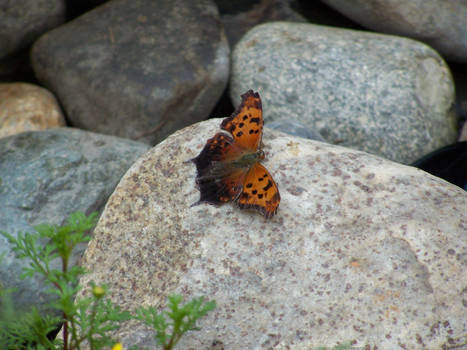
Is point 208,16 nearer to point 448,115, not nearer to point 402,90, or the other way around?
point 402,90

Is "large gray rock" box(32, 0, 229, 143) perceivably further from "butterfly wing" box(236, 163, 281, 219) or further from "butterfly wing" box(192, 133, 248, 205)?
"butterfly wing" box(236, 163, 281, 219)

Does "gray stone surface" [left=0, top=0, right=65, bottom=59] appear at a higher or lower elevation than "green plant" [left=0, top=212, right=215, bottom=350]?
lower

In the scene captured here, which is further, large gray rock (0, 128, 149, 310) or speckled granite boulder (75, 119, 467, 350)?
large gray rock (0, 128, 149, 310)

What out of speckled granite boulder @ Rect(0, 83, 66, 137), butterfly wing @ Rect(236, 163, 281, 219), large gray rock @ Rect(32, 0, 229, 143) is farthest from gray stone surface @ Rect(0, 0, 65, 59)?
butterfly wing @ Rect(236, 163, 281, 219)

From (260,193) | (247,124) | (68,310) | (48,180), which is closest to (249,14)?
(48,180)

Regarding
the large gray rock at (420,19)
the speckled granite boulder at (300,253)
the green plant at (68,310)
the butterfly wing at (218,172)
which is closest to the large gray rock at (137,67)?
the large gray rock at (420,19)

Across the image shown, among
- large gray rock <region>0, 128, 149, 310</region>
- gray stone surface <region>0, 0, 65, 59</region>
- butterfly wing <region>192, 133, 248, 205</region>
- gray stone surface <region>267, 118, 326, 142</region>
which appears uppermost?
butterfly wing <region>192, 133, 248, 205</region>

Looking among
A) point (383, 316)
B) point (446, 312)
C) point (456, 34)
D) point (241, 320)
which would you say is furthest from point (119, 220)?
point (456, 34)
